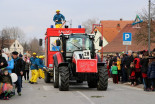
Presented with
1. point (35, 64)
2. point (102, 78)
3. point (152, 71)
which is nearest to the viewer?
point (102, 78)

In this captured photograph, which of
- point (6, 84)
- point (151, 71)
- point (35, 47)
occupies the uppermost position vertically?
point (35, 47)

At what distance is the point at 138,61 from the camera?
57.7ft

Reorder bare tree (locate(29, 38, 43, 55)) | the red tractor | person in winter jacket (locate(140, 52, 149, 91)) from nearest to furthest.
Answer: the red tractor < person in winter jacket (locate(140, 52, 149, 91)) < bare tree (locate(29, 38, 43, 55))

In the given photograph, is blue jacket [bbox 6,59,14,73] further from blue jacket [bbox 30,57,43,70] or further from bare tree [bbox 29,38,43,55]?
bare tree [bbox 29,38,43,55]

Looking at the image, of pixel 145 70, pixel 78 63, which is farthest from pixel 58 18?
pixel 145 70

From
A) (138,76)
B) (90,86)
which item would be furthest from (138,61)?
(90,86)

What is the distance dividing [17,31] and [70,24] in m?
115

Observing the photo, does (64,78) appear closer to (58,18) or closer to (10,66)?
(10,66)

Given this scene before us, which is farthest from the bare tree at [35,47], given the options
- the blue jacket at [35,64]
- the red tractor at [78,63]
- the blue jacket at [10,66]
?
the blue jacket at [10,66]

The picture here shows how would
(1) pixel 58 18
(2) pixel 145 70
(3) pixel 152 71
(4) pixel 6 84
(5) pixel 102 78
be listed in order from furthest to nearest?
(1) pixel 58 18 < (2) pixel 145 70 < (3) pixel 152 71 < (5) pixel 102 78 < (4) pixel 6 84

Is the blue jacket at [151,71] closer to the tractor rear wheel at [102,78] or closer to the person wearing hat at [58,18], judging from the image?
the tractor rear wheel at [102,78]

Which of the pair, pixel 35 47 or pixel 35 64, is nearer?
pixel 35 64

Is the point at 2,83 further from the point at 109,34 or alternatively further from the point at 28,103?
the point at 109,34

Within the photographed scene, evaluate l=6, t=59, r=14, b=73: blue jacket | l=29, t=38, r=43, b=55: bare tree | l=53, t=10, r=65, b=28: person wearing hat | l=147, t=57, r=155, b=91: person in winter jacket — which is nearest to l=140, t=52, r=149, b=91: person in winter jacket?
l=147, t=57, r=155, b=91: person in winter jacket
